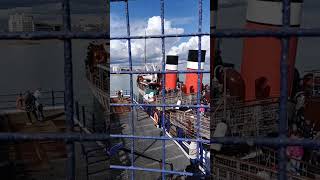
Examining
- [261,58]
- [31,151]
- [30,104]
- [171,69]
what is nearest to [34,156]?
[31,151]

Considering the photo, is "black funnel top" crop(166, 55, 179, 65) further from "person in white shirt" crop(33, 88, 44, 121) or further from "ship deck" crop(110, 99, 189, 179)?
"person in white shirt" crop(33, 88, 44, 121)

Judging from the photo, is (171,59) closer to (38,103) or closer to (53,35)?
(53,35)

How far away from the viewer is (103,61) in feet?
3.10

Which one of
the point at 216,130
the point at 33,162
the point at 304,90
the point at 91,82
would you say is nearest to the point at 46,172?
the point at 33,162

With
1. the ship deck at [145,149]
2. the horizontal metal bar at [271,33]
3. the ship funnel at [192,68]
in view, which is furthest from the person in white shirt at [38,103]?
the horizontal metal bar at [271,33]

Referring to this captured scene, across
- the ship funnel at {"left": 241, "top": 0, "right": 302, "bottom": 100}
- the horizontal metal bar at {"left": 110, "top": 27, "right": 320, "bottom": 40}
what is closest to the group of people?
the ship funnel at {"left": 241, "top": 0, "right": 302, "bottom": 100}

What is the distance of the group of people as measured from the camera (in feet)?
4.30

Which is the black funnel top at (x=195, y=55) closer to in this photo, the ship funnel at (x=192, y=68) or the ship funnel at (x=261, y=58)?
the ship funnel at (x=192, y=68)

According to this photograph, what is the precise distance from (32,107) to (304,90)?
0.92 m

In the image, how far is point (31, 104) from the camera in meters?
1.31

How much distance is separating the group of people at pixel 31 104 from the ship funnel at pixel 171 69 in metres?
0.54

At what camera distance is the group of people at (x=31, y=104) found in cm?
131

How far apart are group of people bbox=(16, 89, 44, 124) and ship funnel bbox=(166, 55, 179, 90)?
0.54m

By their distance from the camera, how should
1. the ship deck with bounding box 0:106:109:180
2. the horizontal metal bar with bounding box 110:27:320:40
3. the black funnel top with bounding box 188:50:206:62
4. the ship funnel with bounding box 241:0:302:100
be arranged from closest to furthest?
the horizontal metal bar with bounding box 110:27:320:40 → the black funnel top with bounding box 188:50:206:62 → the ship funnel with bounding box 241:0:302:100 → the ship deck with bounding box 0:106:109:180
